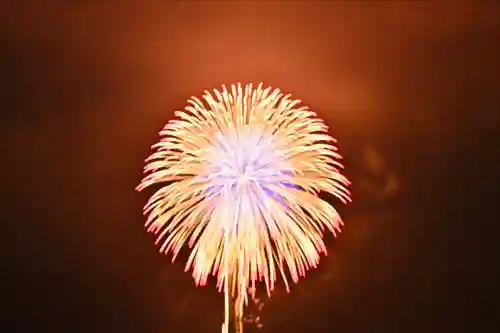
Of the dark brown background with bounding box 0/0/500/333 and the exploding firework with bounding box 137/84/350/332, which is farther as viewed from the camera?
the dark brown background with bounding box 0/0/500/333

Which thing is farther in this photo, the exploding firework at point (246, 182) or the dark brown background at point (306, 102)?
the dark brown background at point (306, 102)

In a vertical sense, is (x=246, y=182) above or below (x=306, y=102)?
below
